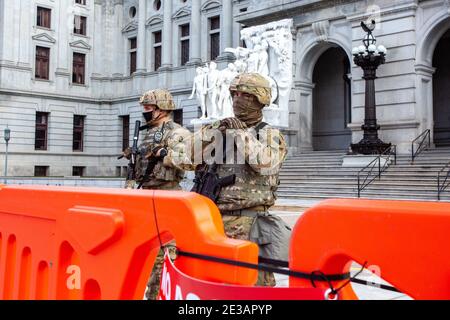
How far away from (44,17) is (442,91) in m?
28.6

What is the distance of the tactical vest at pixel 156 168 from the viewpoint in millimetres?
5254

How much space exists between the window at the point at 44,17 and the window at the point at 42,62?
180 cm

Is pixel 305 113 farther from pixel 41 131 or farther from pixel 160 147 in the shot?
pixel 41 131

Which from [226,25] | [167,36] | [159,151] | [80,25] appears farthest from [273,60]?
[80,25]

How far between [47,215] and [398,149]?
18.5 metres

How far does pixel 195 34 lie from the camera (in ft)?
120

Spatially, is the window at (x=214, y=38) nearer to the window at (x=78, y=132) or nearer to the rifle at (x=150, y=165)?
the window at (x=78, y=132)

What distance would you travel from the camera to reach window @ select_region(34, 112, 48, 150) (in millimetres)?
39375

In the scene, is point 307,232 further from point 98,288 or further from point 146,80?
point 146,80

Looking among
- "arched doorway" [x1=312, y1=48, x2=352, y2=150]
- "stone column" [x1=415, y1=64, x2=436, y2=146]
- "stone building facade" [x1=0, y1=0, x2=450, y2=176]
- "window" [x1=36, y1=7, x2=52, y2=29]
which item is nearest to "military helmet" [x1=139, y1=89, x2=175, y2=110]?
"stone building facade" [x1=0, y1=0, x2=450, y2=176]

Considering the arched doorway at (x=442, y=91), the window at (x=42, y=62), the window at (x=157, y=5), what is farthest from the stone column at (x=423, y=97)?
the window at (x=42, y=62)
